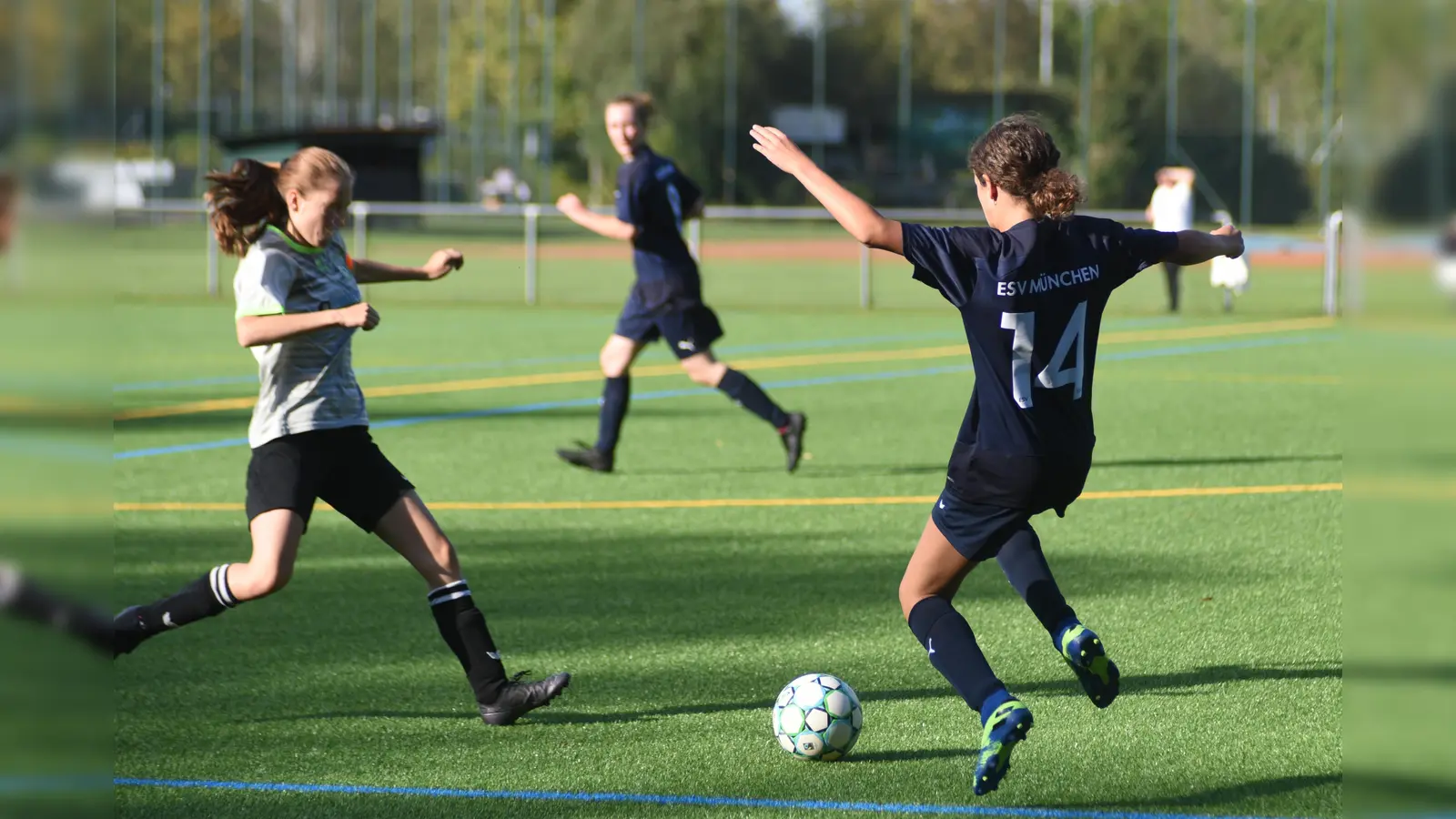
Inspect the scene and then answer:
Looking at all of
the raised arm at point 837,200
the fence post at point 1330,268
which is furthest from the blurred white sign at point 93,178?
the fence post at point 1330,268

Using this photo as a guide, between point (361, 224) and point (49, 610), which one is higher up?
point (361, 224)

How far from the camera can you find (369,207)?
89.1 ft

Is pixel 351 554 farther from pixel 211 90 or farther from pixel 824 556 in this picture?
pixel 211 90

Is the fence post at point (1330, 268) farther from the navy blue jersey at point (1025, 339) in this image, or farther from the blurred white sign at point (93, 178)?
the blurred white sign at point (93, 178)

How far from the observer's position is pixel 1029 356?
4.29 metres

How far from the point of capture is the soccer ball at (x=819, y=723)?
460cm

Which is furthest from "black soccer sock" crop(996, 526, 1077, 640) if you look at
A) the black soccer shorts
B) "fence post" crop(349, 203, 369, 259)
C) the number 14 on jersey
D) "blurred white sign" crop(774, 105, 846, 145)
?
"blurred white sign" crop(774, 105, 846, 145)

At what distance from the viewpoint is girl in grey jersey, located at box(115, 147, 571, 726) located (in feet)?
15.9

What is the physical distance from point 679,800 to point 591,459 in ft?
19.9

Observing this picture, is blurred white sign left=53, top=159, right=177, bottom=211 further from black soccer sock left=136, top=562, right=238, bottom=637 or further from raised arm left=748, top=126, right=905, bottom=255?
black soccer sock left=136, top=562, right=238, bottom=637

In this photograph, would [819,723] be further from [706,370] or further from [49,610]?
[706,370]

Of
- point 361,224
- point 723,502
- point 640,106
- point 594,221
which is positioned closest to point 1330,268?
point 361,224

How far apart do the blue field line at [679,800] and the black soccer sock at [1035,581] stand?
0.62m

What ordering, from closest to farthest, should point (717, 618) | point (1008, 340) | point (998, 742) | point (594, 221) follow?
point (998, 742) → point (1008, 340) → point (717, 618) → point (594, 221)
